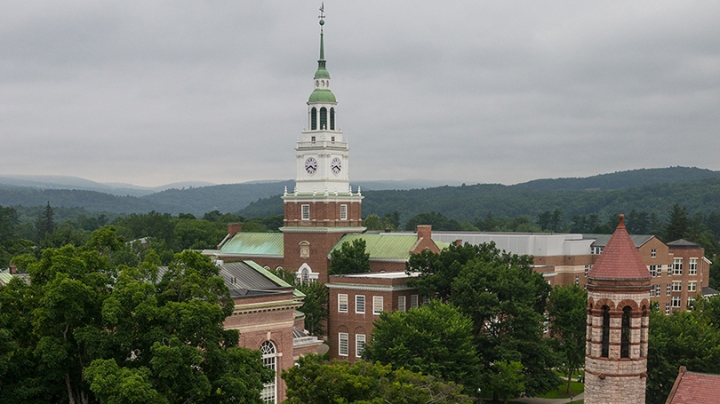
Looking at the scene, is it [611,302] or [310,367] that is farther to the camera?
[310,367]

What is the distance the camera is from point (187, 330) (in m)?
31.0

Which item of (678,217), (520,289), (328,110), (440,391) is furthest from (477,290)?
(678,217)

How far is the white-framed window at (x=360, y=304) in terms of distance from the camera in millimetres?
69000

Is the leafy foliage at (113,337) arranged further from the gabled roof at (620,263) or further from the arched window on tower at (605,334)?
the gabled roof at (620,263)

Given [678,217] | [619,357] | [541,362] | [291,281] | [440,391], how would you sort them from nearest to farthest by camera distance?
[619,357] < [440,391] < [541,362] < [291,281] < [678,217]

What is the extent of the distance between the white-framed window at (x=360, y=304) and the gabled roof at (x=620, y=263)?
36.2m

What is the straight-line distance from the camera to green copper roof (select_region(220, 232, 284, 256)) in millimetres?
90125

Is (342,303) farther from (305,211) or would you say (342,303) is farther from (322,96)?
(322,96)

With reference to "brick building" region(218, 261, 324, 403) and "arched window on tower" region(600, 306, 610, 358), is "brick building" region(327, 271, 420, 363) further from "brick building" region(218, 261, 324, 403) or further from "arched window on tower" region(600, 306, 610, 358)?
"arched window on tower" region(600, 306, 610, 358)

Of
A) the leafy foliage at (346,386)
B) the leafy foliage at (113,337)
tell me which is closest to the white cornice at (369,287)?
the leafy foliage at (346,386)

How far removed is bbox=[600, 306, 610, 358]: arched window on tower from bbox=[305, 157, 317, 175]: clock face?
175 feet

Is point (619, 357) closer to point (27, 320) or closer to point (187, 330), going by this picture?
point (187, 330)

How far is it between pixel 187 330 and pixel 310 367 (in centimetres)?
672

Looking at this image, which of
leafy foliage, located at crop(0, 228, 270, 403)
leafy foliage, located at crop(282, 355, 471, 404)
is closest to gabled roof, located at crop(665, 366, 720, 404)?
leafy foliage, located at crop(282, 355, 471, 404)
